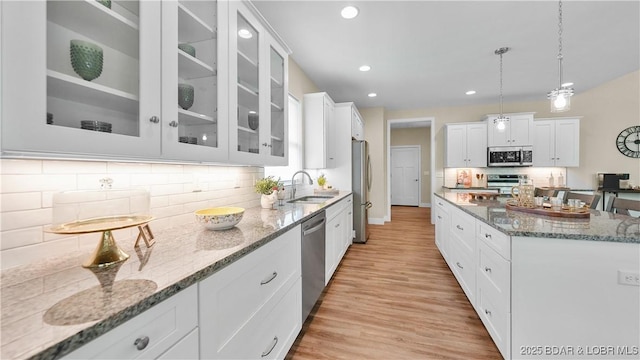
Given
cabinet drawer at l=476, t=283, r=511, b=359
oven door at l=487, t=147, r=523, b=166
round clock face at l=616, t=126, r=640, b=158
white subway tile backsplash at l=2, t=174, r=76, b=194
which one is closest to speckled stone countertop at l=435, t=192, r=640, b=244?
cabinet drawer at l=476, t=283, r=511, b=359

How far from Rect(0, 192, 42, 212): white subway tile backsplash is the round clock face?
7.51m

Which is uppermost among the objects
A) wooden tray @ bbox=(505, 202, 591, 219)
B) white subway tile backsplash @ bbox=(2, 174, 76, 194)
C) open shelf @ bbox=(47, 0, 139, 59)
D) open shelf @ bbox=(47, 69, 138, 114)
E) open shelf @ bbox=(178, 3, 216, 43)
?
open shelf @ bbox=(178, 3, 216, 43)

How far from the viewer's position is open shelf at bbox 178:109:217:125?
3.86 ft

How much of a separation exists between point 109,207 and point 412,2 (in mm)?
2661

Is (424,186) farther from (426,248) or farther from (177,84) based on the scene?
(177,84)

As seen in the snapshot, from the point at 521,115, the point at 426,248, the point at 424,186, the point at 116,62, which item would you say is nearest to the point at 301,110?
the point at 116,62

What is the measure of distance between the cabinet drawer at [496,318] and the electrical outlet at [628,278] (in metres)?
0.54

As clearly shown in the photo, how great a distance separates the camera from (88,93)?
2.77 feet

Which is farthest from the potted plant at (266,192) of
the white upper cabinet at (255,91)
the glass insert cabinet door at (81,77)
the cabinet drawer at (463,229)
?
the cabinet drawer at (463,229)

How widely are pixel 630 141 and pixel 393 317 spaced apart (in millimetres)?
5818

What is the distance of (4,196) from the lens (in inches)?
32.1

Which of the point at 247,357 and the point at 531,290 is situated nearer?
the point at 247,357

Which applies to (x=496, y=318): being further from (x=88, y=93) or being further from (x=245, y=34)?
(x=245, y=34)

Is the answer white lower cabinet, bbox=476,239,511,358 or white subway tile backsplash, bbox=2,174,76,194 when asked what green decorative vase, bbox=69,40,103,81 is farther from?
white lower cabinet, bbox=476,239,511,358
